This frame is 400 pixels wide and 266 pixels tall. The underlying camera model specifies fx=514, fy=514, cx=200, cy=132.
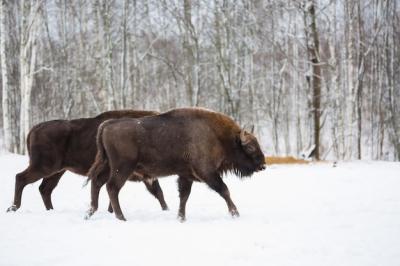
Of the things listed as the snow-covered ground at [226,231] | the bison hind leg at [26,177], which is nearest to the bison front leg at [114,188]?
the snow-covered ground at [226,231]

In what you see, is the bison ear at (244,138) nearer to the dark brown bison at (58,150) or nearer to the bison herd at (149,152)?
the bison herd at (149,152)

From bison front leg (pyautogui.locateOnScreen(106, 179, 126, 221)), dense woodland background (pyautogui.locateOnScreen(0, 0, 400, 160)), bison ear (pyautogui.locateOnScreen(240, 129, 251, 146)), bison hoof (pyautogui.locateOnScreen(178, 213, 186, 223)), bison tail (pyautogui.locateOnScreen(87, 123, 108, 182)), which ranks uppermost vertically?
dense woodland background (pyautogui.locateOnScreen(0, 0, 400, 160))

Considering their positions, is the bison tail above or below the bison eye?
below

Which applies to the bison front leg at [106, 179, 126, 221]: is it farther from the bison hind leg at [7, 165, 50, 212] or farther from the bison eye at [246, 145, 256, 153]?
the bison eye at [246, 145, 256, 153]

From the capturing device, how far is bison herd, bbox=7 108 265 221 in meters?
8.12

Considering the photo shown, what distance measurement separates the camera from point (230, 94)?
23.2m

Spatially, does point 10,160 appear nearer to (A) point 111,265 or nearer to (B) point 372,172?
(B) point 372,172

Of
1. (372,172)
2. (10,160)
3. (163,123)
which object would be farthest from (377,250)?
(10,160)

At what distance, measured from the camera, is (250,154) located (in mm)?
8734

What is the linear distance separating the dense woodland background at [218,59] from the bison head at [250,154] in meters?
9.59

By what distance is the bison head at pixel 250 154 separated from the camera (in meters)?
8.62

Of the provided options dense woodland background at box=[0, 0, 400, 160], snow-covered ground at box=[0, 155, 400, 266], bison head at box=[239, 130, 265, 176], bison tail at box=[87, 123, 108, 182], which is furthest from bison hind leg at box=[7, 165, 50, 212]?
dense woodland background at box=[0, 0, 400, 160]

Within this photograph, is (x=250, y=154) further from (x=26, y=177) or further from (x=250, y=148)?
(x=26, y=177)

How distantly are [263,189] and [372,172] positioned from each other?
131 inches
